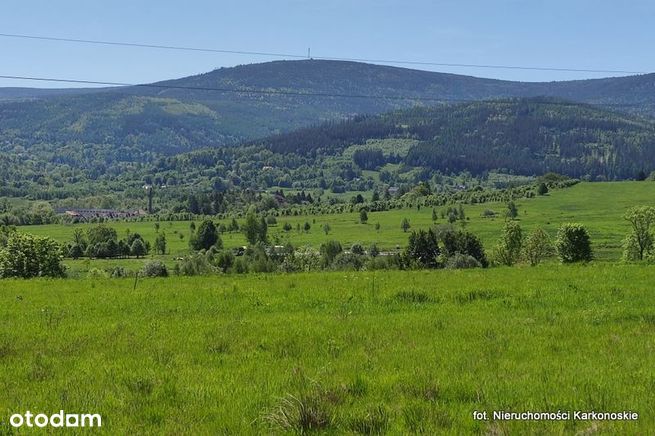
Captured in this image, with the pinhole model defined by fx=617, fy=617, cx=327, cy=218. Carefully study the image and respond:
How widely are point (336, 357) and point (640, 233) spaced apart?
4055 inches

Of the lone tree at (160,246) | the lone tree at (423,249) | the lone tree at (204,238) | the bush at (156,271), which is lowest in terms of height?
the lone tree at (160,246)

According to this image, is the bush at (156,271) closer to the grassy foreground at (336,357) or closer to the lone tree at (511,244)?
the grassy foreground at (336,357)

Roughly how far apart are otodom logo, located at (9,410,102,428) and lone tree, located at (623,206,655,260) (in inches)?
4109

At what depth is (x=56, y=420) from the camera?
8.93 m

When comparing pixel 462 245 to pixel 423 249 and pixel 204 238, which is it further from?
pixel 204 238

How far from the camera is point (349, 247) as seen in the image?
18188 cm

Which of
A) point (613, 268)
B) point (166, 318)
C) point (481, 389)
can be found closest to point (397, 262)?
point (613, 268)

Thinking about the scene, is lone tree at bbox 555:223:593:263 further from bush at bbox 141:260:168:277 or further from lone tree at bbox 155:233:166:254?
lone tree at bbox 155:233:166:254

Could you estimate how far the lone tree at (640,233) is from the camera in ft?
329

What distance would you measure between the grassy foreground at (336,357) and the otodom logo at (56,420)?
0.63 ft

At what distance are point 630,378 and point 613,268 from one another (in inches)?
847

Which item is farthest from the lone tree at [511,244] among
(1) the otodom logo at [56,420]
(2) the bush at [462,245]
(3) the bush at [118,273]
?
(1) the otodom logo at [56,420]

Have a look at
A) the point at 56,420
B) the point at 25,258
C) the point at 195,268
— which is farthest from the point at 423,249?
the point at 56,420

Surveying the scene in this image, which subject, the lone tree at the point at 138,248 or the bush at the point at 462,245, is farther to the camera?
the lone tree at the point at 138,248
